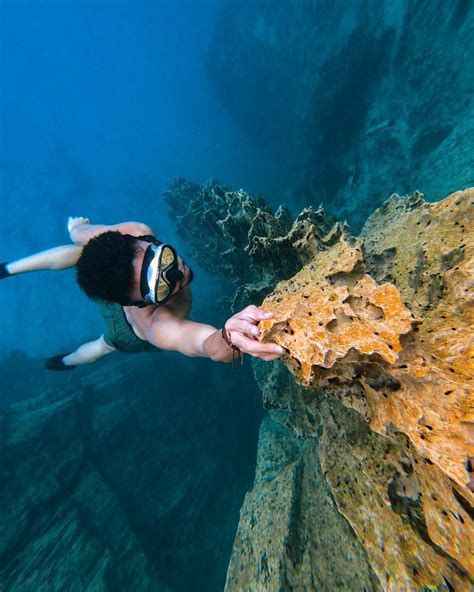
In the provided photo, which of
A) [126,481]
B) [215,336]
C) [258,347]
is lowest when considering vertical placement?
[126,481]

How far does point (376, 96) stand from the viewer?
11.7 metres

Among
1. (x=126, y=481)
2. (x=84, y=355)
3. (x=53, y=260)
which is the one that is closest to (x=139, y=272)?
(x=53, y=260)

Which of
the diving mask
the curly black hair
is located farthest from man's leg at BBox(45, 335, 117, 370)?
the diving mask

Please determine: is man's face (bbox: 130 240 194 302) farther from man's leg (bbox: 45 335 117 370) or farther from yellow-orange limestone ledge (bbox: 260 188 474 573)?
man's leg (bbox: 45 335 117 370)

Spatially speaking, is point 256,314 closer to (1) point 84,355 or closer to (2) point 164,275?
(2) point 164,275

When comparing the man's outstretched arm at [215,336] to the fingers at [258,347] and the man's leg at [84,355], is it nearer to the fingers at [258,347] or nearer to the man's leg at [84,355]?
the fingers at [258,347]

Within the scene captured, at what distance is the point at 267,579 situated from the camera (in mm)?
2641

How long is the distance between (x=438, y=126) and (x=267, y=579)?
11.5 m

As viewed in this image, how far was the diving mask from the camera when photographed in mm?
2127

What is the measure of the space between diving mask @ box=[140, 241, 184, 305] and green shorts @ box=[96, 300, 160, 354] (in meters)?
1.65

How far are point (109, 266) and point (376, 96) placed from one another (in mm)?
14897

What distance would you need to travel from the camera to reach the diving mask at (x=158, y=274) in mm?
2127

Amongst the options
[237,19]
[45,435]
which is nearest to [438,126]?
[45,435]

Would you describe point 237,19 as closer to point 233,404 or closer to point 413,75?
point 413,75
